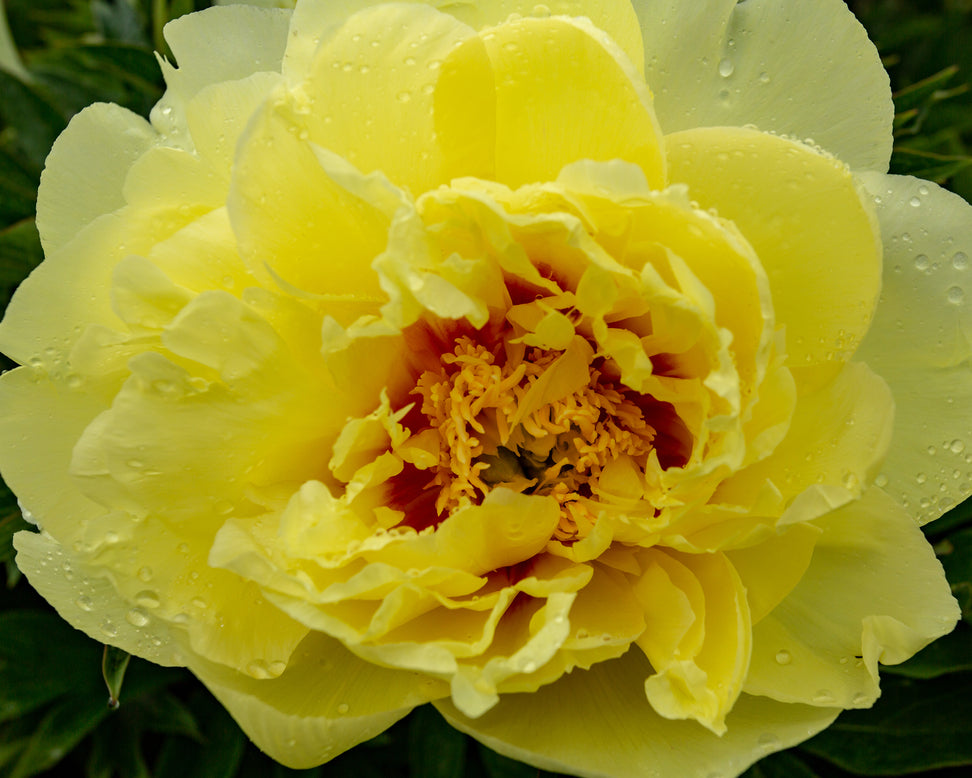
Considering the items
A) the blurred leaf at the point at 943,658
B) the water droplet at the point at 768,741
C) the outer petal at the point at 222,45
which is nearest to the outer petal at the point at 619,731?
the water droplet at the point at 768,741

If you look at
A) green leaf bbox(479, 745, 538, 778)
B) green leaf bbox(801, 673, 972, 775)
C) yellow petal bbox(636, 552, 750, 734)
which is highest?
yellow petal bbox(636, 552, 750, 734)

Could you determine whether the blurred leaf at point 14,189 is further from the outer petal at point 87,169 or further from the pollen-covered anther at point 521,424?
the pollen-covered anther at point 521,424

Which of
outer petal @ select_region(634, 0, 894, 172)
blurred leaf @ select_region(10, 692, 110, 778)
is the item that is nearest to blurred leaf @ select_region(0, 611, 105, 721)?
blurred leaf @ select_region(10, 692, 110, 778)

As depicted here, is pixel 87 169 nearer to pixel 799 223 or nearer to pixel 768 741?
pixel 799 223

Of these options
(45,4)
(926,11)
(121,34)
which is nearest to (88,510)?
(121,34)

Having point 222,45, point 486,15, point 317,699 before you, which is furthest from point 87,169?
point 317,699

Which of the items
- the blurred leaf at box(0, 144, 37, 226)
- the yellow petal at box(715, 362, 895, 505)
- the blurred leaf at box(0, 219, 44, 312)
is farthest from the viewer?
the blurred leaf at box(0, 144, 37, 226)

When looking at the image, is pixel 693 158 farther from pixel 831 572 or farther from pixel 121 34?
pixel 121 34

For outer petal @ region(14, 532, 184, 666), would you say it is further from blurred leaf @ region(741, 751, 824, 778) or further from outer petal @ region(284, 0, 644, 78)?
blurred leaf @ region(741, 751, 824, 778)
